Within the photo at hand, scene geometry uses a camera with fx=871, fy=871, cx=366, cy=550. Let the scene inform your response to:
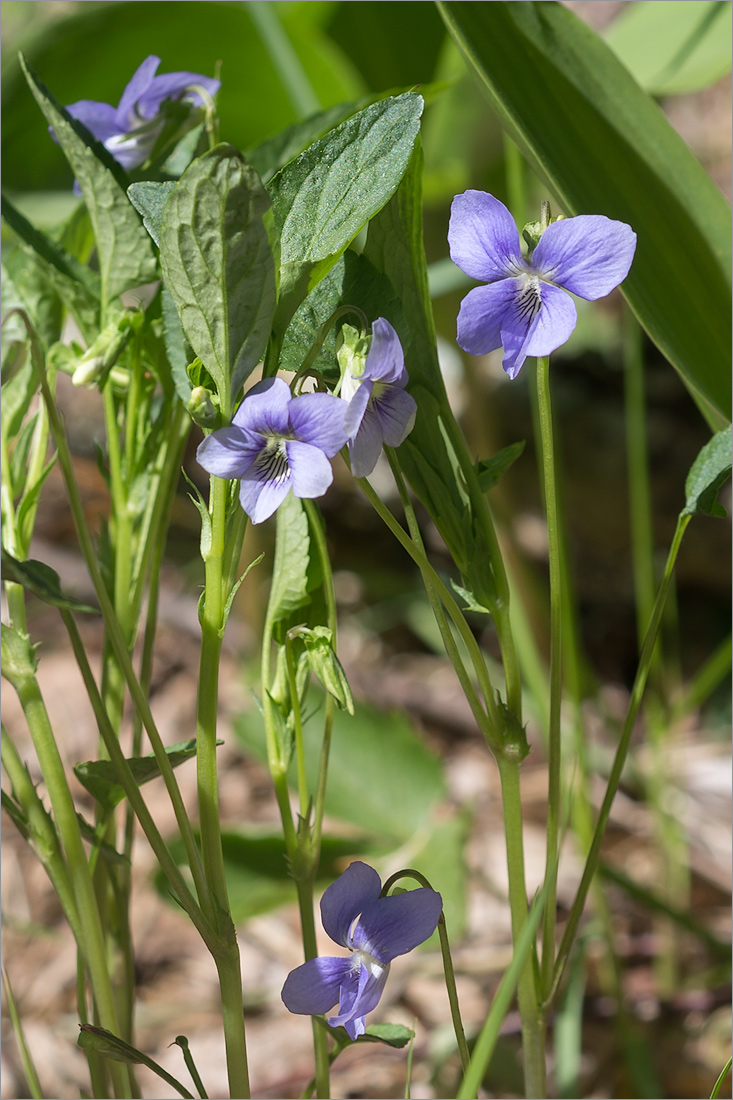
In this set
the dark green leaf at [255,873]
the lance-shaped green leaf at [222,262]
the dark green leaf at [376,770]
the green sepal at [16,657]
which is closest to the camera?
the lance-shaped green leaf at [222,262]

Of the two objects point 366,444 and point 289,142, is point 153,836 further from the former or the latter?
point 289,142

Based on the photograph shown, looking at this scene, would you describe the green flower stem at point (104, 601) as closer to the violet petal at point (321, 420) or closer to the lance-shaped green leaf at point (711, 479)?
the violet petal at point (321, 420)

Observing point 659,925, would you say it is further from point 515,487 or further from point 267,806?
point 515,487

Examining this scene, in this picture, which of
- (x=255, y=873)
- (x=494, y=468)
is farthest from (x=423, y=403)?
(x=255, y=873)

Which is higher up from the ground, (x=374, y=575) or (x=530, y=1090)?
(x=374, y=575)

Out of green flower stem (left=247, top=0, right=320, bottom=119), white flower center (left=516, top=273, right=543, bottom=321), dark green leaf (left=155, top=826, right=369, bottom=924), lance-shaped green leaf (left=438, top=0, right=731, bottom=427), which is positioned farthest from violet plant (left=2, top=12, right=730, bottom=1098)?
green flower stem (left=247, top=0, right=320, bottom=119)

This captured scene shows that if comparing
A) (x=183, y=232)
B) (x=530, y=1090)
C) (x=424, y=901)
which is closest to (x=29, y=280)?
(x=183, y=232)

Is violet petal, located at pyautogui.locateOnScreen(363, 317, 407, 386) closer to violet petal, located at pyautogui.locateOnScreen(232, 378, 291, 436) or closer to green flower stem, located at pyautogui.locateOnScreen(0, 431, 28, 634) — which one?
violet petal, located at pyautogui.locateOnScreen(232, 378, 291, 436)

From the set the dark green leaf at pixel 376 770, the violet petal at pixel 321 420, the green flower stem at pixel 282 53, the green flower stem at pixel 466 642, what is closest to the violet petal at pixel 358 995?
the green flower stem at pixel 466 642
